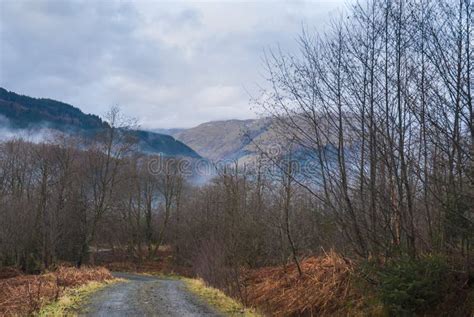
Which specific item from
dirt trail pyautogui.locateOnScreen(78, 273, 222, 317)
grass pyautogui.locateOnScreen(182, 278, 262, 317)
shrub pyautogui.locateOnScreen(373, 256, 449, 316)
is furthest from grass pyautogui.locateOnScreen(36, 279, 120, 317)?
shrub pyautogui.locateOnScreen(373, 256, 449, 316)

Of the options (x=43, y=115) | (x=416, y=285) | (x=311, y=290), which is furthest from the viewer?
(x=43, y=115)

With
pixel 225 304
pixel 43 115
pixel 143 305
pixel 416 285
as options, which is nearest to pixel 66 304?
pixel 143 305

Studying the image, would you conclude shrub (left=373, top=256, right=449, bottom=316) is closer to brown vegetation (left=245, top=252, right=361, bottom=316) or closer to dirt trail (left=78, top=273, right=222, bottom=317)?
brown vegetation (left=245, top=252, right=361, bottom=316)

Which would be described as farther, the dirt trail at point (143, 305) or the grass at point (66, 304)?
the dirt trail at point (143, 305)

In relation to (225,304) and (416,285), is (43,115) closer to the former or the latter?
(225,304)

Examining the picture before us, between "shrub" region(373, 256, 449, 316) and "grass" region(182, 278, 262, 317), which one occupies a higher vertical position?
"shrub" region(373, 256, 449, 316)

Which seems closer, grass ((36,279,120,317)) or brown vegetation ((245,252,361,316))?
brown vegetation ((245,252,361,316))

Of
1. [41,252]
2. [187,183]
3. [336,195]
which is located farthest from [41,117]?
[336,195]

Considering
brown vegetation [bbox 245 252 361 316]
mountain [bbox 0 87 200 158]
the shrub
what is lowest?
brown vegetation [bbox 245 252 361 316]

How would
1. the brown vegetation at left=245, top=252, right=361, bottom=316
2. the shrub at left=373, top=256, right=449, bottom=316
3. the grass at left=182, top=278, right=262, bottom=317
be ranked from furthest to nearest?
the grass at left=182, top=278, right=262, bottom=317 < the brown vegetation at left=245, top=252, right=361, bottom=316 < the shrub at left=373, top=256, right=449, bottom=316

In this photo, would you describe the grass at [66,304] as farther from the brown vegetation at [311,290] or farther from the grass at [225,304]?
the brown vegetation at [311,290]

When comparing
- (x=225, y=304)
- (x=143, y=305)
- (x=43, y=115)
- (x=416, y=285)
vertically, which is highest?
(x=43, y=115)

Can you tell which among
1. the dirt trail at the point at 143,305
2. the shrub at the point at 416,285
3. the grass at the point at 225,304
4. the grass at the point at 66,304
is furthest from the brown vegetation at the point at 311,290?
the grass at the point at 66,304

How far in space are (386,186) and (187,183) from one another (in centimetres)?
5986
